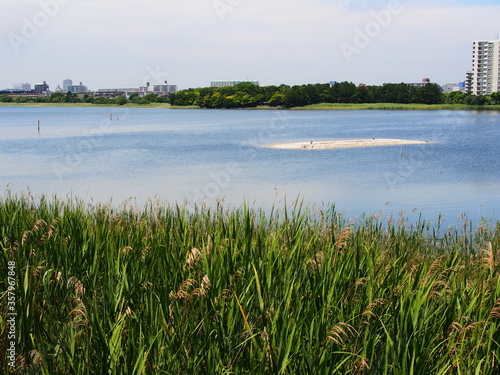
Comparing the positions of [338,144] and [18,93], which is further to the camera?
[18,93]

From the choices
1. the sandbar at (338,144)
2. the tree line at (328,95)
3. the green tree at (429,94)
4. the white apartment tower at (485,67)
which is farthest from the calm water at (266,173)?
the white apartment tower at (485,67)

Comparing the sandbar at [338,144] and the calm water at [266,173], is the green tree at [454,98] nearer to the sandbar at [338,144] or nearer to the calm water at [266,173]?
the calm water at [266,173]

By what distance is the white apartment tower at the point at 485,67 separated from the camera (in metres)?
165

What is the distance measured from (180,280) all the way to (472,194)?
17.3 m

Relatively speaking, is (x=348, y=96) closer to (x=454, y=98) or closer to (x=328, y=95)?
(x=328, y=95)

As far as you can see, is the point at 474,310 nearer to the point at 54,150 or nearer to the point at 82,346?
the point at 82,346

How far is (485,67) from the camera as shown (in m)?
166

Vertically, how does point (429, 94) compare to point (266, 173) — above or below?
above

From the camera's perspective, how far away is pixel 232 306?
4445 millimetres

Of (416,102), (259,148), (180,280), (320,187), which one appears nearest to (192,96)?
(416,102)

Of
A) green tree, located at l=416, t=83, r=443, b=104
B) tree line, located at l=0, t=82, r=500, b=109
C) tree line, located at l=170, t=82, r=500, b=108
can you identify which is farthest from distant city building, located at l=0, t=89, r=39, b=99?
green tree, located at l=416, t=83, r=443, b=104

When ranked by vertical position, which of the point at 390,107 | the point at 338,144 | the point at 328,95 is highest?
the point at 328,95

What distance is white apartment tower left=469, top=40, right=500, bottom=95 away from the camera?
164625 mm
